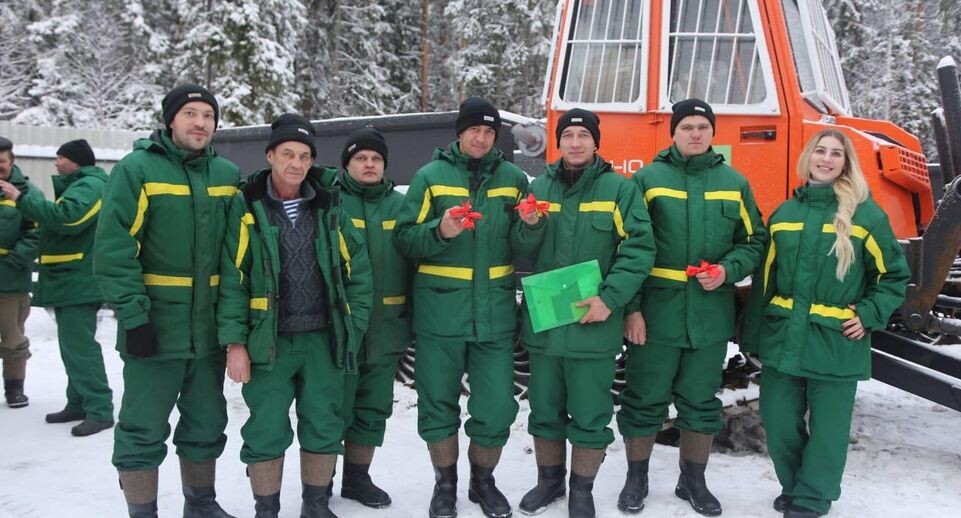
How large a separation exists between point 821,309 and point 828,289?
0.10m

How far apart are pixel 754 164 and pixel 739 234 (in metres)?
0.93

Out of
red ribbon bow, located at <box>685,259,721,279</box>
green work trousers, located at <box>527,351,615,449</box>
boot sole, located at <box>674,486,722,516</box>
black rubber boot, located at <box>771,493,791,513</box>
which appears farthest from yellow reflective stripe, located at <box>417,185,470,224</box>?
black rubber boot, located at <box>771,493,791,513</box>

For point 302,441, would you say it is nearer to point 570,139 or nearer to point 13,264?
point 570,139

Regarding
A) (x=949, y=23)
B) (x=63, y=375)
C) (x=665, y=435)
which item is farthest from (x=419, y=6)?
(x=665, y=435)

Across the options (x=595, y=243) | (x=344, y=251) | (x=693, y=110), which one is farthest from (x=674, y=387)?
(x=344, y=251)

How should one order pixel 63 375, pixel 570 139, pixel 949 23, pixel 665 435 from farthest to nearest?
1. pixel 949 23
2. pixel 63 375
3. pixel 665 435
4. pixel 570 139

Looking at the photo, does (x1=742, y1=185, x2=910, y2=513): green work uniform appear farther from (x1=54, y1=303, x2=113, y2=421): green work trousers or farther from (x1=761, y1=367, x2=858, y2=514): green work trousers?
(x1=54, y1=303, x2=113, y2=421): green work trousers

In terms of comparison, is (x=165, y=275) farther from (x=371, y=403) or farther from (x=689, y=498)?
(x=689, y=498)

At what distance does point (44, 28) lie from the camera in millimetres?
19312

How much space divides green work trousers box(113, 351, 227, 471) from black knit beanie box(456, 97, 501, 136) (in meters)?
1.58

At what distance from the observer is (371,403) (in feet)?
11.6

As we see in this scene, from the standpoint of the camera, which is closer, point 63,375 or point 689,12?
point 689,12

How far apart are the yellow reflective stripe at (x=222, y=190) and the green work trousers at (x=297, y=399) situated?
710mm

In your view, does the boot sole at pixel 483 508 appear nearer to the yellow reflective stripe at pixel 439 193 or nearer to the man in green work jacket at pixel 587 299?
the man in green work jacket at pixel 587 299
